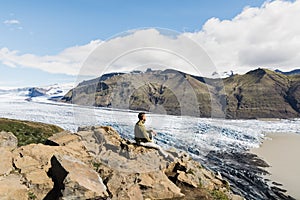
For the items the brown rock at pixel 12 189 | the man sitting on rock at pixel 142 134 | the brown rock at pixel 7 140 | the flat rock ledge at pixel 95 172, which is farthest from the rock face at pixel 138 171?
the brown rock at pixel 7 140

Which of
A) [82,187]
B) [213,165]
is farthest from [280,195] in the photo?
[82,187]

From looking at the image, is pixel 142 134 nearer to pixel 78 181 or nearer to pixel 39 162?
pixel 78 181

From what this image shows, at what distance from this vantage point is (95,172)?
10.4 metres

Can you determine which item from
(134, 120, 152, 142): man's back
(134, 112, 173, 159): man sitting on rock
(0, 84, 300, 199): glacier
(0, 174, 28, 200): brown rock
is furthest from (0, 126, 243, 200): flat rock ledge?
(0, 84, 300, 199): glacier

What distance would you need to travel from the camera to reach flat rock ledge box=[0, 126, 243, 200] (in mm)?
9375

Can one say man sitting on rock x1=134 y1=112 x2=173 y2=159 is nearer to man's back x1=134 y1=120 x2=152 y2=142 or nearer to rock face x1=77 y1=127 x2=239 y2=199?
man's back x1=134 y1=120 x2=152 y2=142

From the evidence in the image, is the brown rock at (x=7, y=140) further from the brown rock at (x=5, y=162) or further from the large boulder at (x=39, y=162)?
the large boulder at (x=39, y=162)

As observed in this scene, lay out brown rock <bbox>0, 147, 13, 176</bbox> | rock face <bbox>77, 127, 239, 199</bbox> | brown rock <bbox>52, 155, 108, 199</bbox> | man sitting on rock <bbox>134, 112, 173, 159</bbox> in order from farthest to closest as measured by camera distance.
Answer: man sitting on rock <bbox>134, 112, 173, 159</bbox> → rock face <bbox>77, 127, 239, 199</bbox> → brown rock <bbox>0, 147, 13, 176</bbox> → brown rock <bbox>52, 155, 108, 199</bbox>

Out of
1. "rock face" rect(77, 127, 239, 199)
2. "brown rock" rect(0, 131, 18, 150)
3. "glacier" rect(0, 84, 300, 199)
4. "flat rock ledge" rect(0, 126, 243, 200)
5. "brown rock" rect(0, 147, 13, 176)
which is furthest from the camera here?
"glacier" rect(0, 84, 300, 199)

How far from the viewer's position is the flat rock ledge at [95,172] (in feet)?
30.8

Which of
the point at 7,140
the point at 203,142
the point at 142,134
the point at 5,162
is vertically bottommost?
the point at 203,142

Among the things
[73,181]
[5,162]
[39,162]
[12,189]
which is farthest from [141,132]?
[5,162]

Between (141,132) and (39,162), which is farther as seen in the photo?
(141,132)

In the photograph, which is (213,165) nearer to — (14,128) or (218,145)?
(218,145)
